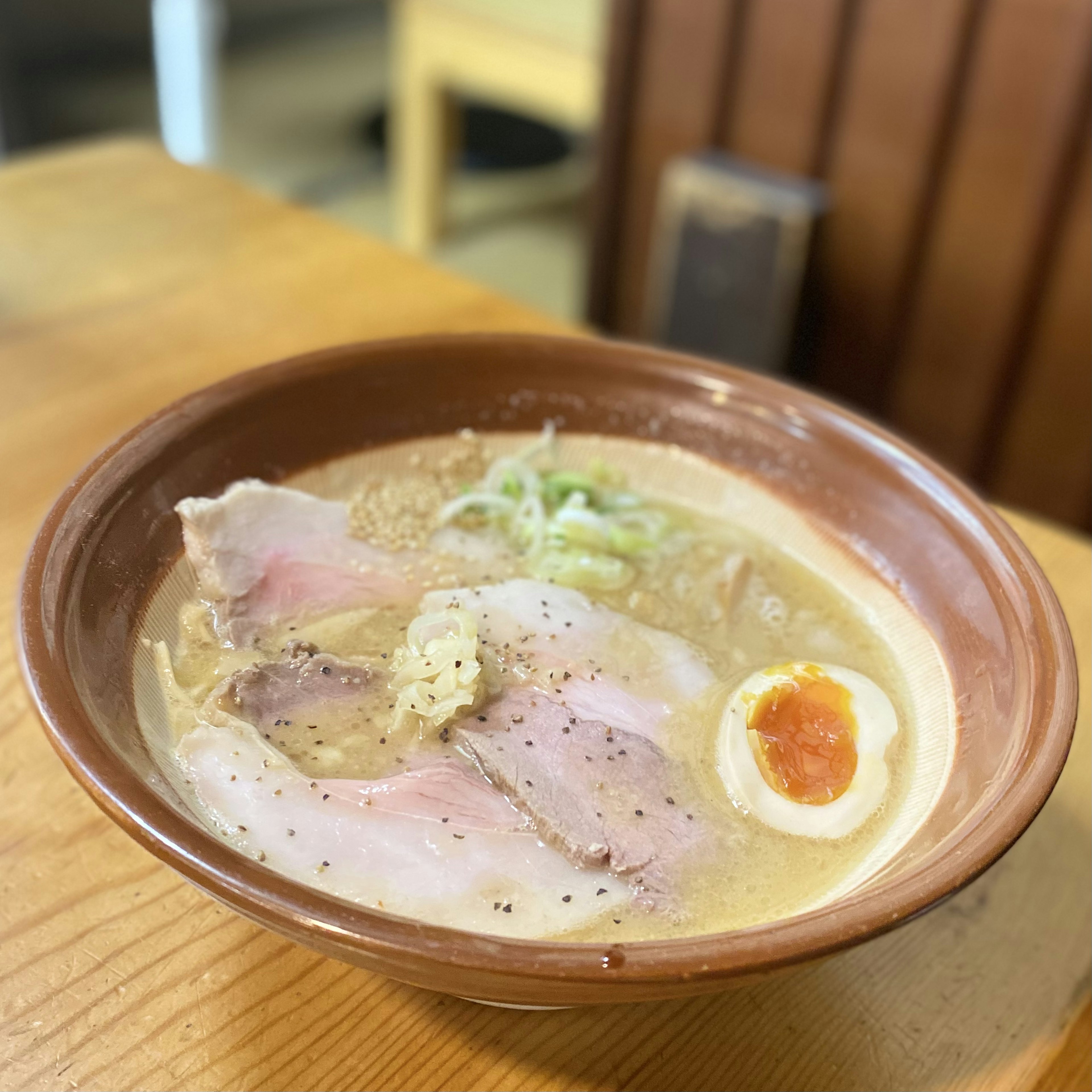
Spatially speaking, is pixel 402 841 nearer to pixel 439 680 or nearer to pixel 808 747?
pixel 439 680

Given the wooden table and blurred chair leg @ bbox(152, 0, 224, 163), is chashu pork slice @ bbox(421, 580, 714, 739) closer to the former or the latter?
the wooden table

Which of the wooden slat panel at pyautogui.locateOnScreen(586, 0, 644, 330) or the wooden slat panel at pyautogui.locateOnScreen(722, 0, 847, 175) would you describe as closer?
the wooden slat panel at pyautogui.locateOnScreen(722, 0, 847, 175)

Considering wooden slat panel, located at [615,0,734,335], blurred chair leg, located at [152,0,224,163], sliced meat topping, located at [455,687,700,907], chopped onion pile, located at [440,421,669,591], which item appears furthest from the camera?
blurred chair leg, located at [152,0,224,163]

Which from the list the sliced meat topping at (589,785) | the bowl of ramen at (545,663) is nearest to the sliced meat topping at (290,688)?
the bowl of ramen at (545,663)

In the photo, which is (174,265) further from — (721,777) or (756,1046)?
(756,1046)

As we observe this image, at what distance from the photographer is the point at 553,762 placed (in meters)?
1.01

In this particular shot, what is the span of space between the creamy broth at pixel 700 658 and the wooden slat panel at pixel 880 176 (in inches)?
80.4

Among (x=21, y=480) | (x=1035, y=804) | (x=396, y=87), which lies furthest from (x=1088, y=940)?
(x=396, y=87)

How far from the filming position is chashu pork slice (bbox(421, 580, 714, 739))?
3.61 ft

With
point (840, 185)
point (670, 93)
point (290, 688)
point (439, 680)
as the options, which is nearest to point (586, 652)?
point (439, 680)

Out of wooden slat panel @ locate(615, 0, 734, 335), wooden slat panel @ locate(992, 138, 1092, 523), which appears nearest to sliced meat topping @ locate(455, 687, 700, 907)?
wooden slat panel @ locate(992, 138, 1092, 523)

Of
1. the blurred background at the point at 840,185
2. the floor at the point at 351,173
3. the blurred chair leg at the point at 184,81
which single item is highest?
the blurred background at the point at 840,185

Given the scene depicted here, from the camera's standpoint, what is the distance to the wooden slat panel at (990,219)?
106 inches

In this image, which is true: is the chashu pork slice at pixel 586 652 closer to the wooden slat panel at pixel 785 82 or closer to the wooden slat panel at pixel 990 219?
the wooden slat panel at pixel 990 219
